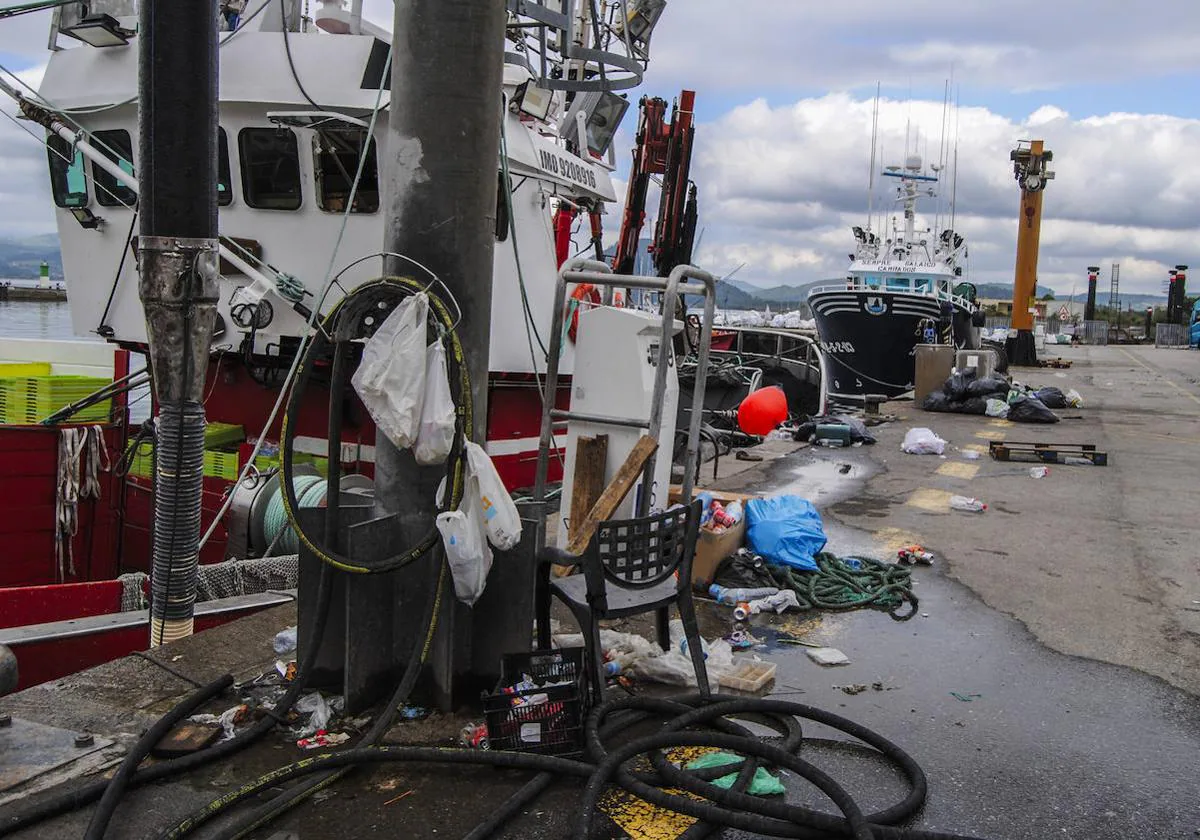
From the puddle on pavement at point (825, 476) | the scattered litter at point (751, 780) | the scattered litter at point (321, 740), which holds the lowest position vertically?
the scattered litter at point (321, 740)

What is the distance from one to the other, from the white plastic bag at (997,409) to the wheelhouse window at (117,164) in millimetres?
13239

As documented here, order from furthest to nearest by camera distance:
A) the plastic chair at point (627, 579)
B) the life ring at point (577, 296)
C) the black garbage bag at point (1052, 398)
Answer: the black garbage bag at point (1052, 398) → the life ring at point (577, 296) → the plastic chair at point (627, 579)

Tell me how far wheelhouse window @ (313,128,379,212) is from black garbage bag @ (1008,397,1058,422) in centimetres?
1152

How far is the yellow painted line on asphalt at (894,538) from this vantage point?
7090 mm

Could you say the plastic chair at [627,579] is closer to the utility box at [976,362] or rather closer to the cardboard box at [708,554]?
the cardboard box at [708,554]

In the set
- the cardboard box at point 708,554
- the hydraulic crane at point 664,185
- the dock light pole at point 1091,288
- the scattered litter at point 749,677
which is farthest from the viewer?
the dock light pole at point 1091,288

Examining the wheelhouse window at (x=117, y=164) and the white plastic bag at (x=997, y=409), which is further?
the white plastic bag at (x=997, y=409)

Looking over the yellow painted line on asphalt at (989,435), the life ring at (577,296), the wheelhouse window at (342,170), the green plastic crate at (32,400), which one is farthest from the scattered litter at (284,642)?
the yellow painted line on asphalt at (989,435)

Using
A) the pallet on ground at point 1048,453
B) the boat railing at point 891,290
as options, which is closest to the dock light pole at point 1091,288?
the boat railing at point 891,290

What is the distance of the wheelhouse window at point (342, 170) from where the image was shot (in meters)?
8.33


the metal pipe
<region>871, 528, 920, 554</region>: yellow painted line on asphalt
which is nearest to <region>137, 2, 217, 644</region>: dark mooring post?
the metal pipe

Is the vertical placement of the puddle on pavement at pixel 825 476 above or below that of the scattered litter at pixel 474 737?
above

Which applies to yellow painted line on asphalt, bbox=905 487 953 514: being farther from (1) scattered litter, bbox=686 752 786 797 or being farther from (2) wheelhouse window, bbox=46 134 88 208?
(2) wheelhouse window, bbox=46 134 88 208

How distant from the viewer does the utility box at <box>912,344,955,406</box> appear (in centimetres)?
1773
